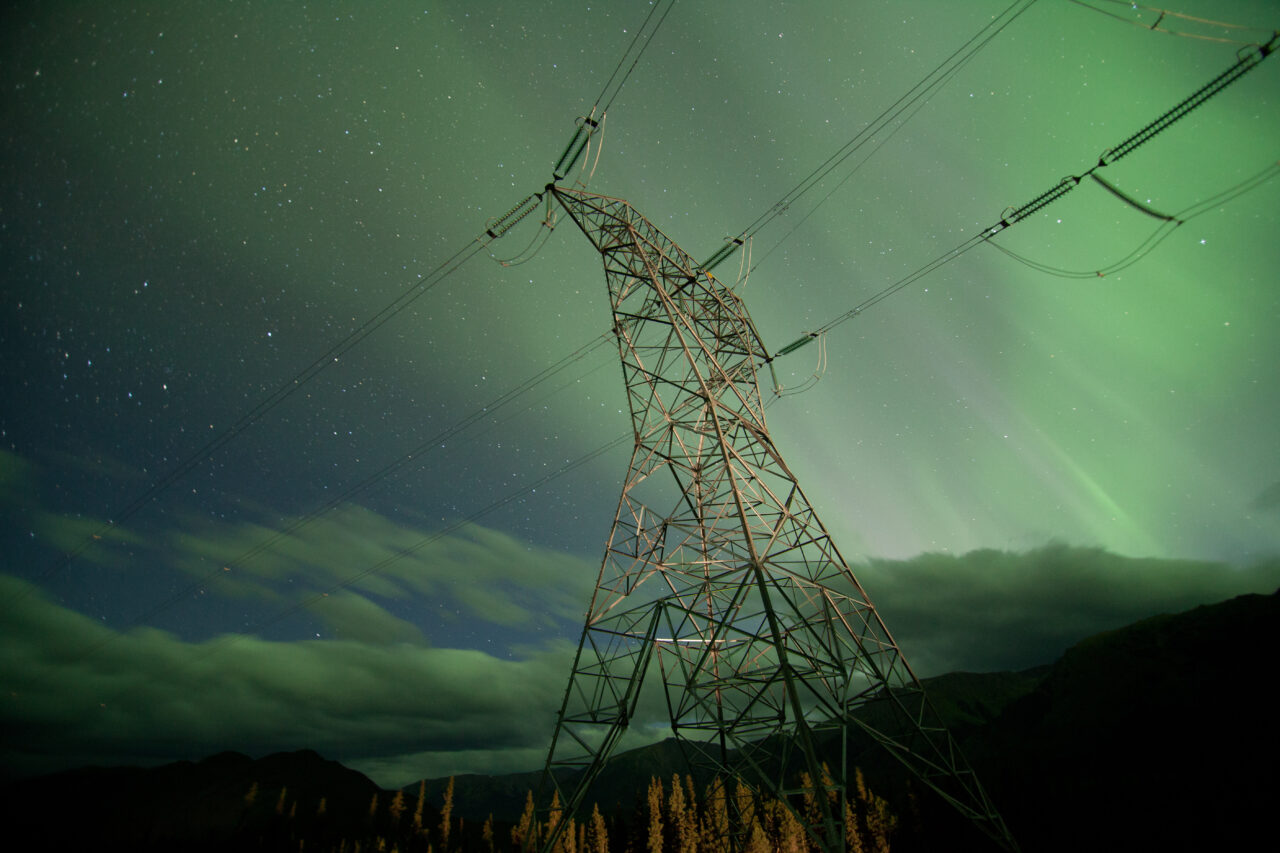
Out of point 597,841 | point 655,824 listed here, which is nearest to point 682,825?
point 655,824

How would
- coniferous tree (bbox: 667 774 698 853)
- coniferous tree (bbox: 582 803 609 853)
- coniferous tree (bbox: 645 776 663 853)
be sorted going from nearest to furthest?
coniferous tree (bbox: 667 774 698 853)
coniferous tree (bbox: 645 776 663 853)
coniferous tree (bbox: 582 803 609 853)

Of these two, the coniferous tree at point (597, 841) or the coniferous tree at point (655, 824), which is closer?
the coniferous tree at point (655, 824)

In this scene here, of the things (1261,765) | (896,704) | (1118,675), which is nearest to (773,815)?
(896,704)

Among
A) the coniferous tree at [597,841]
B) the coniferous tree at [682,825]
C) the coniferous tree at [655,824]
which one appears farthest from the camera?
the coniferous tree at [597,841]

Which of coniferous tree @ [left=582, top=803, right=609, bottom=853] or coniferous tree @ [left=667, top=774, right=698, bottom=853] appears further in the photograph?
coniferous tree @ [left=582, top=803, right=609, bottom=853]

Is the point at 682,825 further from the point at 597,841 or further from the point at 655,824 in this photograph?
the point at 597,841

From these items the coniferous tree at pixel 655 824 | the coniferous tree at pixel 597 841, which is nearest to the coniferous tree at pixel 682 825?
the coniferous tree at pixel 655 824

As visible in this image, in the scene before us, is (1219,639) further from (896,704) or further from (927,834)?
(896,704)

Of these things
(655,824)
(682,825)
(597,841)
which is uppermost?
(655,824)

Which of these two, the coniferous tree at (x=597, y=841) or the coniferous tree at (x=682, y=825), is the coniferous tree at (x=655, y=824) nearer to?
the coniferous tree at (x=682, y=825)

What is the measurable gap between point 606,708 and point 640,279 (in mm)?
12438

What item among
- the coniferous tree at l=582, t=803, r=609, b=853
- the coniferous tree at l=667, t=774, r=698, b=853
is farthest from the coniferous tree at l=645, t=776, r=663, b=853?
the coniferous tree at l=582, t=803, r=609, b=853

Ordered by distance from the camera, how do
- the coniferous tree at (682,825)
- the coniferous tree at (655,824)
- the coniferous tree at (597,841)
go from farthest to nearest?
the coniferous tree at (597,841) → the coniferous tree at (655,824) → the coniferous tree at (682,825)

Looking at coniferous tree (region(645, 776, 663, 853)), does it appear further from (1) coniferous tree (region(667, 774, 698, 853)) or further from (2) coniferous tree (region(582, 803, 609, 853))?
(2) coniferous tree (region(582, 803, 609, 853))
